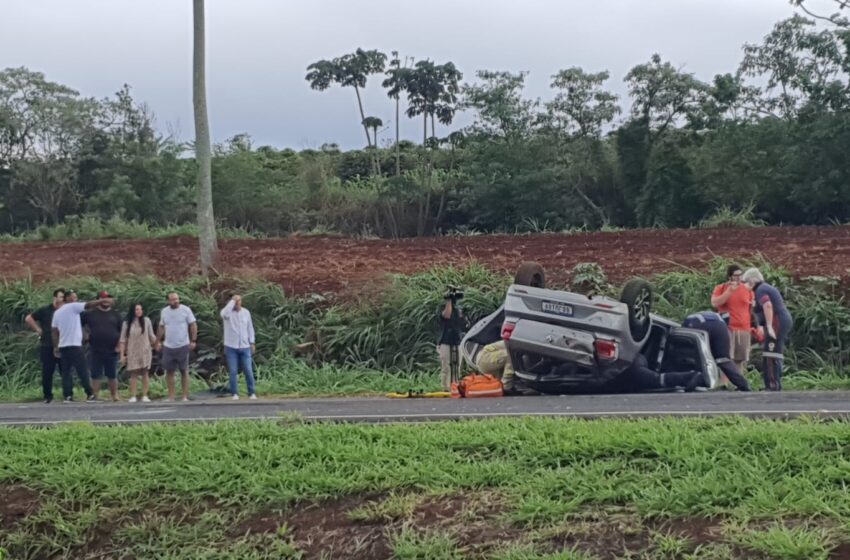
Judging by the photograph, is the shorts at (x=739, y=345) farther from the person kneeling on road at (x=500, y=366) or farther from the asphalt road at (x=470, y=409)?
the person kneeling on road at (x=500, y=366)

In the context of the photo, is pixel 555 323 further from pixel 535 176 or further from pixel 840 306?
pixel 535 176

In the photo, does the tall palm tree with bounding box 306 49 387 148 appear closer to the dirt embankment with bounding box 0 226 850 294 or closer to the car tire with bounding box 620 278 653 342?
the dirt embankment with bounding box 0 226 850 294

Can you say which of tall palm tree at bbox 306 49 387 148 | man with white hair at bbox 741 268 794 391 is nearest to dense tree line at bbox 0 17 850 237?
tall palm tree at bbox 306 49 387 148

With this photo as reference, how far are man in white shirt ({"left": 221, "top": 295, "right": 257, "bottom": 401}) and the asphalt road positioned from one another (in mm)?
1235

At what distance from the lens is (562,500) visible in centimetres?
629

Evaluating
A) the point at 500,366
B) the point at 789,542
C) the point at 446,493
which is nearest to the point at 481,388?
the point at 500,366

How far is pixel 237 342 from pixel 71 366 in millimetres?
2767

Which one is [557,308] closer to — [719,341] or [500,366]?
[500,366]

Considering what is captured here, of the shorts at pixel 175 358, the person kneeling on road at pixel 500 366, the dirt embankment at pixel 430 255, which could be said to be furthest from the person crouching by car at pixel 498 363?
the dirt embankment at pixel 430 255

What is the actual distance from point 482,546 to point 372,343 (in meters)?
13.9

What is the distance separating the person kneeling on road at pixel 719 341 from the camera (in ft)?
43.9

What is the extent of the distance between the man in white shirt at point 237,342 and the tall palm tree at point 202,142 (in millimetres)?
6572

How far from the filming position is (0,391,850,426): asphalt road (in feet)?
33.4

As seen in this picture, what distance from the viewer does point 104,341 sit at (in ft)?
55.6
